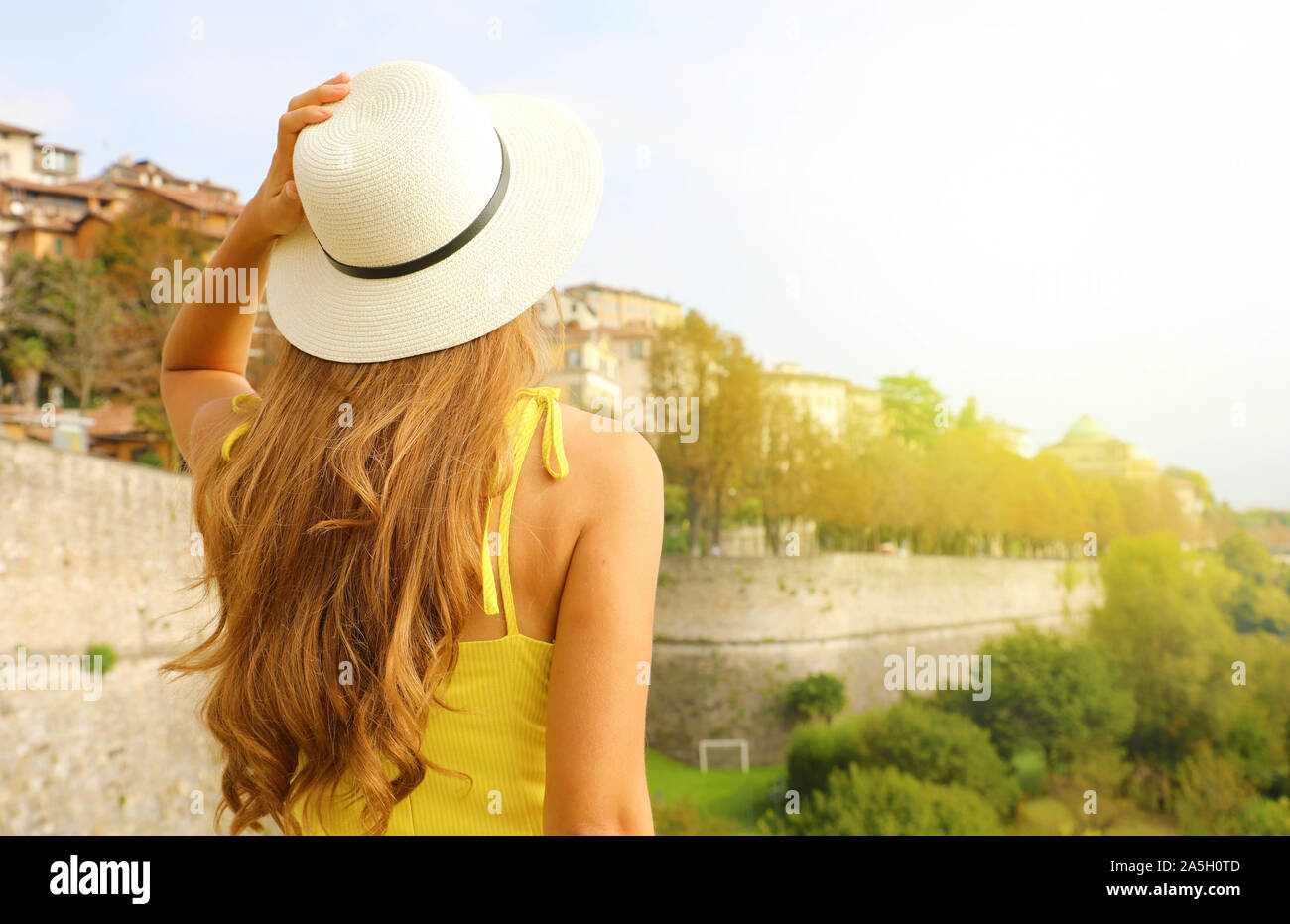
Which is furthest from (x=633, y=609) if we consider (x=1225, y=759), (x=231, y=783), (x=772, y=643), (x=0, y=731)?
(x=1225, y=759)

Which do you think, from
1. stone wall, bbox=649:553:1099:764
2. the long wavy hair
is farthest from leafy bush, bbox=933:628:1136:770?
the long wavy hair

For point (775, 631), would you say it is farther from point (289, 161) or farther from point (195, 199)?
point (289, 161)

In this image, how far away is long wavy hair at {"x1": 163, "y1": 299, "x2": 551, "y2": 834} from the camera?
Result: 2.43 ft

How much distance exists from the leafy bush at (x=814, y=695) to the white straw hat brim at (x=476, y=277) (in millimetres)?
21901

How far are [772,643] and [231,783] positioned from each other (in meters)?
21.2

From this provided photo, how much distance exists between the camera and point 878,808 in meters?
19.3

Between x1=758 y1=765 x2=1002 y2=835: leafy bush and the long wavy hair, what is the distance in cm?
1917

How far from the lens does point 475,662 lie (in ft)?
2.50

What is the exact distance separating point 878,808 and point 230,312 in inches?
800

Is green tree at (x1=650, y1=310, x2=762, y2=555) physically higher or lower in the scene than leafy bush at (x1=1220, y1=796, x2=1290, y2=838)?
higher

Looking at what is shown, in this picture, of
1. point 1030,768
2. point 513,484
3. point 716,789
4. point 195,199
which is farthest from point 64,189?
point 513,484

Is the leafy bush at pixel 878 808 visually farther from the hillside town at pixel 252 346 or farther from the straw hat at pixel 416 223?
the straw hat at pixel 416 223

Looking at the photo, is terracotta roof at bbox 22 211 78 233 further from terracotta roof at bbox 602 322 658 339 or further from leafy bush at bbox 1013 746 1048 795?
leafy bush at bbox 1013 746 1048 795
